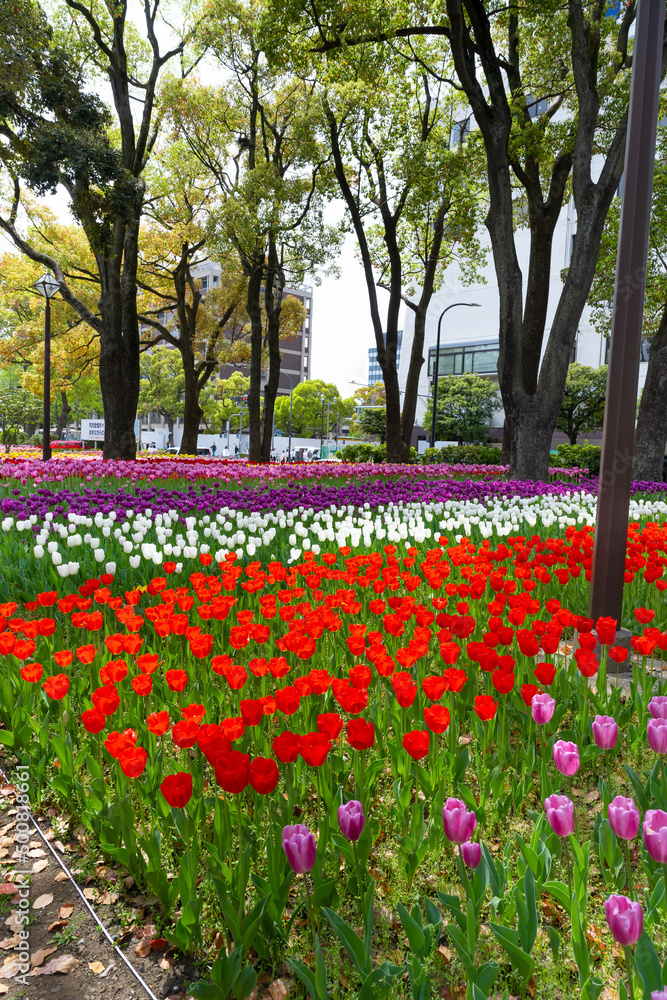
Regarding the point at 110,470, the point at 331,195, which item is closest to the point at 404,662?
the point at 110,470

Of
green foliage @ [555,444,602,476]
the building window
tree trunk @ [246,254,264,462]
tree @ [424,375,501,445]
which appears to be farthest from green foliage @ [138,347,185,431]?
green foliage @ [555,444,602,476]

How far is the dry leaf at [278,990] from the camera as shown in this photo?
1.70 meters

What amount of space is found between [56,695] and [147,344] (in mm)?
28295

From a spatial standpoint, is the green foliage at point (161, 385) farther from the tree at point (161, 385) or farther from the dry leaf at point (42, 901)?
the dry leaf at point (42, 901)

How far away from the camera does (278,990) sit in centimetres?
171

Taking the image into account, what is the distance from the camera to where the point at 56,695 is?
2422 mm

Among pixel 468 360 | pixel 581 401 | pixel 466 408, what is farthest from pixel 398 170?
pixel 468 360

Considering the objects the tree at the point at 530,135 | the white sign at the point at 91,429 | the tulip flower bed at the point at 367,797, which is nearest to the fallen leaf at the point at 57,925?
the tulip flower bed at the point at 367,797

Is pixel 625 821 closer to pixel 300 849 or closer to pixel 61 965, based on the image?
pixel 300 849

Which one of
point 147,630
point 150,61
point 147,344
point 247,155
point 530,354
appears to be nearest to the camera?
point 147,630

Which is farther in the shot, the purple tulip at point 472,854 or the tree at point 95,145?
the tree at point 95,145

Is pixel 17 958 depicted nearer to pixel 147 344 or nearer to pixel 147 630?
pixel 147 630
